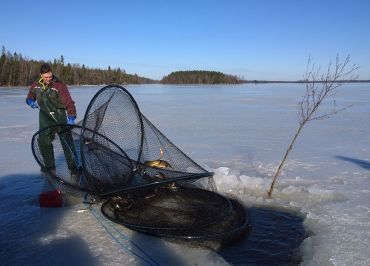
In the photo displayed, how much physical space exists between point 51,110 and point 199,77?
138 meters

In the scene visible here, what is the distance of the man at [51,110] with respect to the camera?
177 inches

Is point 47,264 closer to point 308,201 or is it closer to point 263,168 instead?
point 308,201

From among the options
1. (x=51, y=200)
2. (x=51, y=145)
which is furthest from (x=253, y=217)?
(x=51, y=145)

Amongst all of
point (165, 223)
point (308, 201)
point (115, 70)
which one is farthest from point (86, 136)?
point (115, 70)

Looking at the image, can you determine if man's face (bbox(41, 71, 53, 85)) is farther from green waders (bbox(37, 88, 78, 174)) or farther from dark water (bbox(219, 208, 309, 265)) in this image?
dark water (bbox(219, 208, 309, 265))

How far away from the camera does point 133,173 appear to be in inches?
160

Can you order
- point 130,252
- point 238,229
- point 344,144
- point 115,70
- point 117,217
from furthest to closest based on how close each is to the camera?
point 115,70
point 344,144
point 117,217
point 238,229
point 130,252

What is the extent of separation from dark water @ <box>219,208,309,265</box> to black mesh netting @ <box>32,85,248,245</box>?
154 millimetres

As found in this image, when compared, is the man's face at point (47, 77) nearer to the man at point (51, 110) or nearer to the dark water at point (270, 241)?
the man at point (51, 110)

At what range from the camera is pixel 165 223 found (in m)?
3.63

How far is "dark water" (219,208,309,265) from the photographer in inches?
124

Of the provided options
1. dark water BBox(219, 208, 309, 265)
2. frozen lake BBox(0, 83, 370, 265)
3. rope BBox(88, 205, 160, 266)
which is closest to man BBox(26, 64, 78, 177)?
frozen lake BBox(0, 83, 370, 265)

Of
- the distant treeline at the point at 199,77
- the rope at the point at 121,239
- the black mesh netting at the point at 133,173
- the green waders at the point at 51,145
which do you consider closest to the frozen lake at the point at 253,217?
the rope at the point at 121,239

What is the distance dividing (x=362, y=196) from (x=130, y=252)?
2.97 metres
